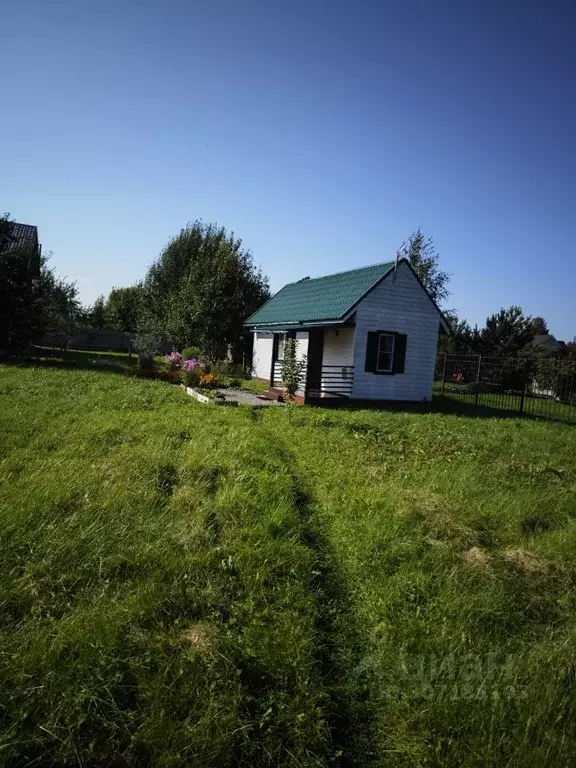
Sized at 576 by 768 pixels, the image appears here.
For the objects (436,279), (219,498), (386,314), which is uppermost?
(436,279)

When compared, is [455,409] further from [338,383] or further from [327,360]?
[327,360]

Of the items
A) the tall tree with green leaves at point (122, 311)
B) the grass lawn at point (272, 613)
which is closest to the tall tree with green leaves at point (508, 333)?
the grass lawn at point (272, 613)

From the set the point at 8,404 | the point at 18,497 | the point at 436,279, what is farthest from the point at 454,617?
the point at 436,279

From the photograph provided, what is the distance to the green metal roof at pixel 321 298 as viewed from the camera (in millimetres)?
16422

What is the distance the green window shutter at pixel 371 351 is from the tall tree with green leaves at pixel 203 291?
11.5 m

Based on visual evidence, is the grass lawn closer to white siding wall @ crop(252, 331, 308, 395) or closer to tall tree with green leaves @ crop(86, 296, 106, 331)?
white siding wall @ crop(252, 331, 308, 395)

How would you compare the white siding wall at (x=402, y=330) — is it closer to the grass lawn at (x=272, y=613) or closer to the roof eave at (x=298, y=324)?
the roof eave at (x=298, y=324)

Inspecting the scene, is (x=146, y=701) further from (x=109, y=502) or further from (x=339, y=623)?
(x=109, y=502)

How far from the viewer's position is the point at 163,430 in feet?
27.5

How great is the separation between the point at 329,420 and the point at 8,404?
23.9ft

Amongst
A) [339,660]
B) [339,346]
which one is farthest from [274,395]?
[339,660]

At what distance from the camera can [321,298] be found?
18844 mm

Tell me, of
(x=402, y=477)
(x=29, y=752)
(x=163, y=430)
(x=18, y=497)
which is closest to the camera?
(x=29, y=752)

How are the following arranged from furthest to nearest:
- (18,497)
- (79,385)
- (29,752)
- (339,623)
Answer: (79,385)
(18,497)
(339,623)
(29,752)
